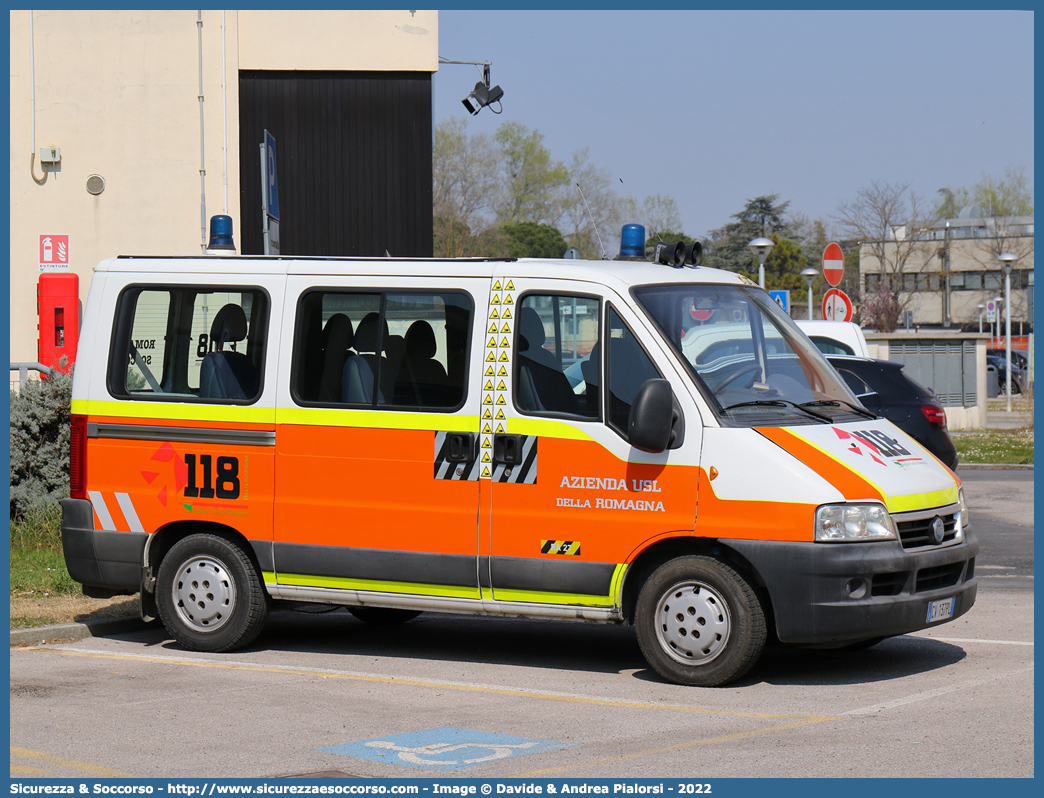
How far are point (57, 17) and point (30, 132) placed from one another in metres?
1.77

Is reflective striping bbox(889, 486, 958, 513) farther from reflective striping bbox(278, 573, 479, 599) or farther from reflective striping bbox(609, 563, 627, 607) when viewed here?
reflective striping bbox(278, 573, 479, 599)

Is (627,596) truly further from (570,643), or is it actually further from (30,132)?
(30,132)

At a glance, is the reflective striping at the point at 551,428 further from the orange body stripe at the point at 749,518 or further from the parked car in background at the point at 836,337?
the parked car in background at the point at 836,337

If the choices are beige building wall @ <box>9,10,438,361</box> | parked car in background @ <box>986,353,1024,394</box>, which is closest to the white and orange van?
beige building wall @ <box>9,10,438,361</box>

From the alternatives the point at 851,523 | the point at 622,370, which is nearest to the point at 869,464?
the point at 851,523

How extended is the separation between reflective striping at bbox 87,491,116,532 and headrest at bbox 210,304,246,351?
4.36 feet

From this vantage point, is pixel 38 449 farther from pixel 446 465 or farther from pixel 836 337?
pixel 836 337

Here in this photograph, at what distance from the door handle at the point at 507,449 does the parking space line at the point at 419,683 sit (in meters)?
1.29

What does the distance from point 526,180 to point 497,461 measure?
170ft

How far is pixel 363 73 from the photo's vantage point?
21.2m

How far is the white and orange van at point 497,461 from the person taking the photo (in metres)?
7.39

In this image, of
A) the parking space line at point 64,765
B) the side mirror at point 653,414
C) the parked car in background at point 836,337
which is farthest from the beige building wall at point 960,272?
the parking space line at point 64,765

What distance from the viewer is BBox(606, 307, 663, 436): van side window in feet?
25.3

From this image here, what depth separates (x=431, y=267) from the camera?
324 inches
